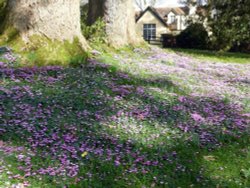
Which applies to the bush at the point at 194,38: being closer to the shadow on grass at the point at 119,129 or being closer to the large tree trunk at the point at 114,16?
the large tree trunk at the point at 114,16

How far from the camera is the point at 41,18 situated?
1053 cm

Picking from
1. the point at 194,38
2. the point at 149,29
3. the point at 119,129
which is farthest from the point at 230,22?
the point at 149,29

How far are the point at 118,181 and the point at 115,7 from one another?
1127 cm

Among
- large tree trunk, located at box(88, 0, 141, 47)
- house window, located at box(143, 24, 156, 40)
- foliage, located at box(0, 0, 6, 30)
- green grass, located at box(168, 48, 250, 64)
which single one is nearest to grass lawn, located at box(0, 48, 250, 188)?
foliage, located at box(0, 0, 6, 30)

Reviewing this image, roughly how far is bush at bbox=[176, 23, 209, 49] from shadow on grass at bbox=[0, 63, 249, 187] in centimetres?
2968

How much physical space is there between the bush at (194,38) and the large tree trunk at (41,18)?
2810 centimetres

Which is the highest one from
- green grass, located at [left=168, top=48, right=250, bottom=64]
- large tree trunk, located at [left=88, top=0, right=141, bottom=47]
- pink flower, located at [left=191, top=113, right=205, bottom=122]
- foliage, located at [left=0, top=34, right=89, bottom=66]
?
large tree trunk, located at [left=88, top=0, right=141, bottom=47]

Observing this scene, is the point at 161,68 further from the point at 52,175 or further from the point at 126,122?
the point at 52,175

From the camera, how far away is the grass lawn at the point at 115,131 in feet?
18.0

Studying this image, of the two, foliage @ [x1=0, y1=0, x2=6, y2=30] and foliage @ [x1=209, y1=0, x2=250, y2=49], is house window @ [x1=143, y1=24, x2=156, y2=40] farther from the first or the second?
foliage @ [x1=0, y1=0, x2=6, y2=30]

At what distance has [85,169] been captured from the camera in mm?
5559

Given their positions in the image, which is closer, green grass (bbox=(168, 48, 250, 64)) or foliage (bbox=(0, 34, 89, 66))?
foliage (bbox=(0, 34, 89, 66))

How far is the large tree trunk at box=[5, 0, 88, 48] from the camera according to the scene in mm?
10531

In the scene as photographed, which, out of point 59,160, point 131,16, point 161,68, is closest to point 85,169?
point 59,160
